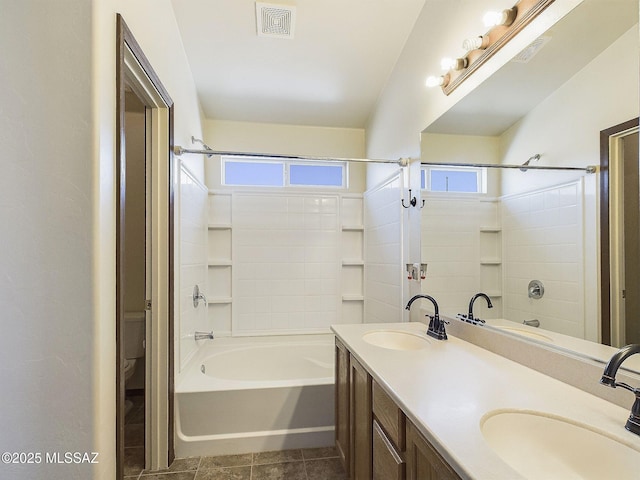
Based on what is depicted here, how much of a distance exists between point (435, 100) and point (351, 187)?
61.0 inches

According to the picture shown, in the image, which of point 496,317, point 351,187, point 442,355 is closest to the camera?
point 442,355

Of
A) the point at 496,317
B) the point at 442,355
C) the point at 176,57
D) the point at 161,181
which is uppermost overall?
the point at 176,57

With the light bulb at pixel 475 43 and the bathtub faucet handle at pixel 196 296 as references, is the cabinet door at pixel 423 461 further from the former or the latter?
the bathtub faucet handle at pixel 196 296

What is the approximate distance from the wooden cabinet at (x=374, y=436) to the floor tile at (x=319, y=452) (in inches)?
9.2

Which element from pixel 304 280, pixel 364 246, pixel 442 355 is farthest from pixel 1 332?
pixel 364 246

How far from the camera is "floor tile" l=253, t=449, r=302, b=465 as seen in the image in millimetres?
2047

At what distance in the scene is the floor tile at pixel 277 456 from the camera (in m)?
2.05

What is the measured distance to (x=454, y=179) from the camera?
6.12ft

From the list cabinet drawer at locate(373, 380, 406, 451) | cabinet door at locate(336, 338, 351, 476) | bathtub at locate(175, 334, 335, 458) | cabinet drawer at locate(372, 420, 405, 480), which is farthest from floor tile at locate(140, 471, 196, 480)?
cabinet drawer at locate(373, 380, 406, 451)

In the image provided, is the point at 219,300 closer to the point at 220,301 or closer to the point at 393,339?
the point at 220,301

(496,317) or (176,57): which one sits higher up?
(176,57)

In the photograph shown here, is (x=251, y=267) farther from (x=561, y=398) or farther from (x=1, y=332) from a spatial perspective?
(x=561, y=398)

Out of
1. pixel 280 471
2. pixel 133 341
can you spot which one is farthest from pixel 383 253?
pixel 133 341

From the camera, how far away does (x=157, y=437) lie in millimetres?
1962
